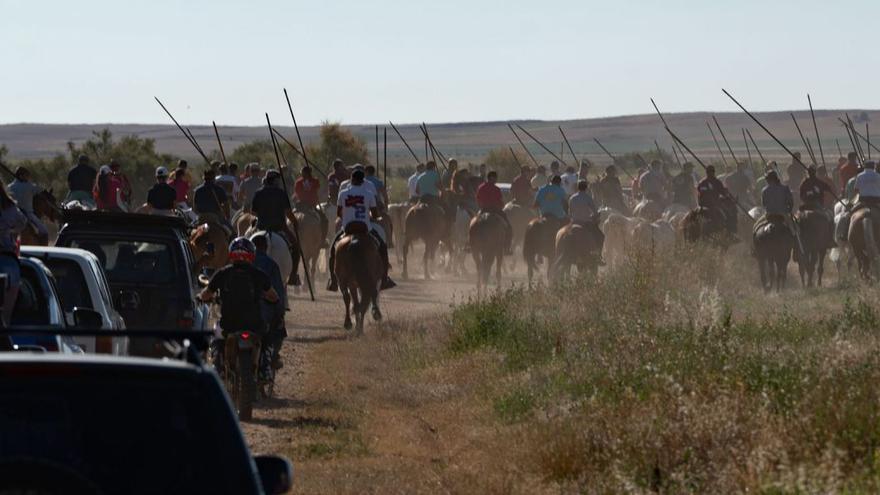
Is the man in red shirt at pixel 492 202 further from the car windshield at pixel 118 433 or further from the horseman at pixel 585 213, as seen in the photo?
the car windshield at pixel 118 433

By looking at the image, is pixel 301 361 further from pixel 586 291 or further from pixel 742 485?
pixel 742 485

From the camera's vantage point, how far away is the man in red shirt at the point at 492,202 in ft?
111

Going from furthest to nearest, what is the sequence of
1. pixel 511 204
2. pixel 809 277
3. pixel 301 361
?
pixel 511 204 < pixel 809 277 < pixel 301 361

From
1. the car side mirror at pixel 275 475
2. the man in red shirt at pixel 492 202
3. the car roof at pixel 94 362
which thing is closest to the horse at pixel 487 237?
the man in red shirt at pixel 492 202

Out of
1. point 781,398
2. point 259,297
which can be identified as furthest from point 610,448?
point 259,297

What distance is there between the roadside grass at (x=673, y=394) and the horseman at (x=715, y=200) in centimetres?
1207

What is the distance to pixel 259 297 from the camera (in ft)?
52.9

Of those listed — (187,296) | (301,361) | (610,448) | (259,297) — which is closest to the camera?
(610,448)

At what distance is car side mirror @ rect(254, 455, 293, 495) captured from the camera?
661 centimetres

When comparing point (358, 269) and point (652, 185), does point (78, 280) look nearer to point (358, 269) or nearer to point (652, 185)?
point (358, 269)

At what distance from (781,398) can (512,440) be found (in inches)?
79.7

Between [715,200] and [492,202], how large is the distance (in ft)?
13.1

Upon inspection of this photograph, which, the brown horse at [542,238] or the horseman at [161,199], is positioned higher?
the horseman at [161,199]

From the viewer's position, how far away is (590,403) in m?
12.8
